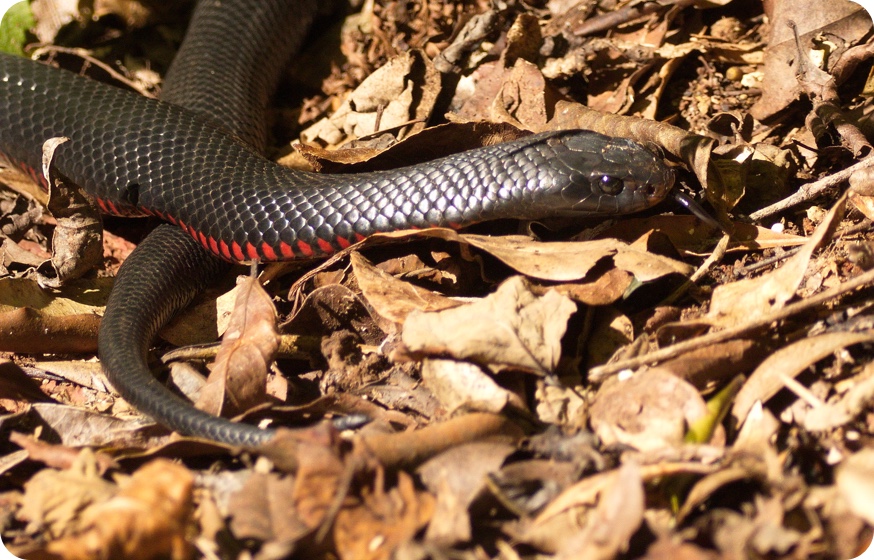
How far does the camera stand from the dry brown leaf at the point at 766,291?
11.1ft

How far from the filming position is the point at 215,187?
4727mm

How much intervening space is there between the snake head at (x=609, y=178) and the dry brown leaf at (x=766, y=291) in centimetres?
89

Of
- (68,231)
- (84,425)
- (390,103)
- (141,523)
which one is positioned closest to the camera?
(141,523)

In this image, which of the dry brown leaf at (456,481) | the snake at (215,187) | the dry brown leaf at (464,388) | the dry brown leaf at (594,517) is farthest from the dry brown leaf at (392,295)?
the dry brown leaf at (594,517)

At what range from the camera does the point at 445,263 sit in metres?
4.27

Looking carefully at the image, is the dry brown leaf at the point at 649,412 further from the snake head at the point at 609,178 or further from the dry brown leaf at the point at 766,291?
the snake head at the point at 609,178

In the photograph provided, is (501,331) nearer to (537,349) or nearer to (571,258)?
(537,349)

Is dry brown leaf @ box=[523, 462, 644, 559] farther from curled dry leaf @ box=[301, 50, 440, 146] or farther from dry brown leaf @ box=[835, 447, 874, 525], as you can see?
curled dry leaf @ box=[301, 50, 440, 146]

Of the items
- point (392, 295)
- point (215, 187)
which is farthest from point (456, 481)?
point (215, 187)

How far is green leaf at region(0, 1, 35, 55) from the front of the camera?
20.8ft

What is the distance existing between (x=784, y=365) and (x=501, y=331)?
1.22 metres

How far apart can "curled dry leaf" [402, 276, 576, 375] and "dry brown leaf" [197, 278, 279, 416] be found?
0.81 metres

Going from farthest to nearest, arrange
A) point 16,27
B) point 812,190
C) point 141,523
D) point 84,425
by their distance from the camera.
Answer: point 16,27 < point 812,190 < point 84,425 < point 141,523

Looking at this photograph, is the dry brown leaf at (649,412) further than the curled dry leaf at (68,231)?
No
